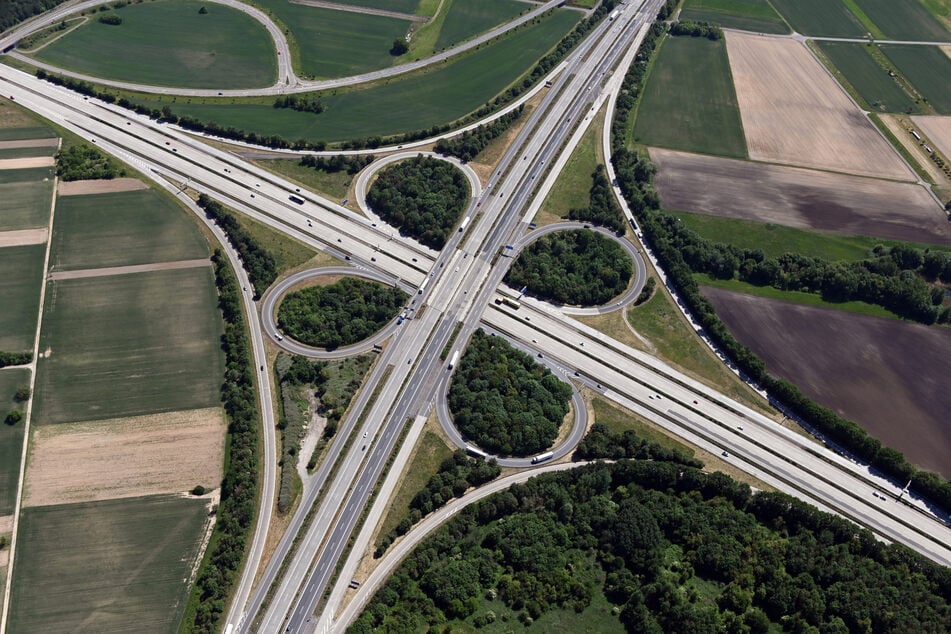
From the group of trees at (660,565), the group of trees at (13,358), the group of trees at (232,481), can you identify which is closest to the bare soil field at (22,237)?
the group of trees at (13,358)

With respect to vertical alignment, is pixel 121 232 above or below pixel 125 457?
above

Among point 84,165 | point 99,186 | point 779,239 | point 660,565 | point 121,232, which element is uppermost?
point 779,239

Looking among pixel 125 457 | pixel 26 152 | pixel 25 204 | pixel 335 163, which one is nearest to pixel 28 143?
pixel 26 152

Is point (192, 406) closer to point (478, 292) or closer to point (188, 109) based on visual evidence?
point (478, 292)

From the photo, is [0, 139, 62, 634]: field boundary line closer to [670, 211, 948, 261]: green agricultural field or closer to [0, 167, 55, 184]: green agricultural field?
[0, 167, 55, 184]: green agricultural field

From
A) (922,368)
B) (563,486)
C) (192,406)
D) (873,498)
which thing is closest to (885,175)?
(922,368)

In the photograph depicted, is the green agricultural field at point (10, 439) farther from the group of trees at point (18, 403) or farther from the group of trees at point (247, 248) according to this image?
the group of trees at point (247, 248)

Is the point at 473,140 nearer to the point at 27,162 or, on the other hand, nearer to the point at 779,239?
the point at 779,239
